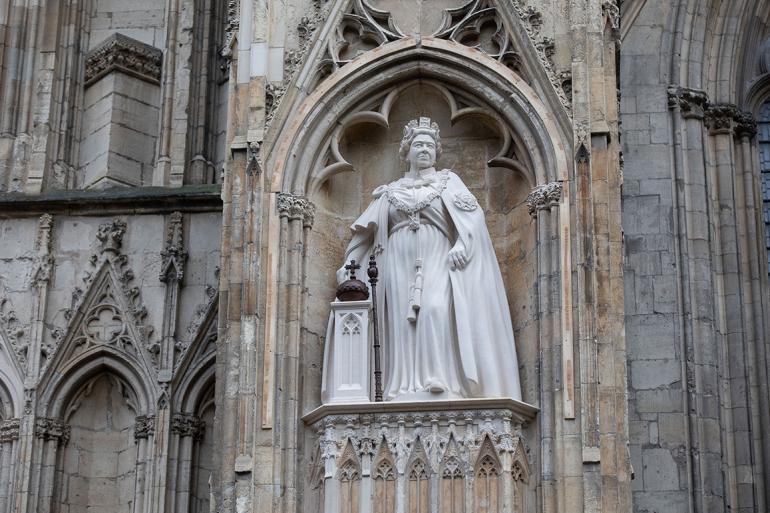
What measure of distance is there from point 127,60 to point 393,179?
4.05 metres

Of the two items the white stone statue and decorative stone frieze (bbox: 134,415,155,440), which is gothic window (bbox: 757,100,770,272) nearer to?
the white stone statue

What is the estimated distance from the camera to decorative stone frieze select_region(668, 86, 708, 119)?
1994cm

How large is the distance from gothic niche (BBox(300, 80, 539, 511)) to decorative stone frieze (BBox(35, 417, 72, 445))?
121 inches

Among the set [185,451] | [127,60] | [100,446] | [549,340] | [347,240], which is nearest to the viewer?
[549,340]

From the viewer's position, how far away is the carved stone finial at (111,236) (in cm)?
1939

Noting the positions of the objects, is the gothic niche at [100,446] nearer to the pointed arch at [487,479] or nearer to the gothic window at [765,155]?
the pointed arch at [487,479]

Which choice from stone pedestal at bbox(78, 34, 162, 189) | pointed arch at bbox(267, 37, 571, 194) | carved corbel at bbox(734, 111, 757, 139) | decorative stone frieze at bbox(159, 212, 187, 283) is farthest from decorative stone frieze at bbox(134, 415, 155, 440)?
carved corbel at bbox(734, 111, 757, 139)

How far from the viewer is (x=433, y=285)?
1666 cm

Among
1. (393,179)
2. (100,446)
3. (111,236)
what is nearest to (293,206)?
(393,179)

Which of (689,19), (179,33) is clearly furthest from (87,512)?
(689,19)

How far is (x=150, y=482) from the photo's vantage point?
18.5 metres

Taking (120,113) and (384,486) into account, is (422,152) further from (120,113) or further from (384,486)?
(120,113)

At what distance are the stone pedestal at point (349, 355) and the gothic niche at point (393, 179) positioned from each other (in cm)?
27

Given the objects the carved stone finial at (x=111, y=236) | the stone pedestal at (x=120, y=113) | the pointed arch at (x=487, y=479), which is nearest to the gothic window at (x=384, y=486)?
the pointed arch at (x=487, y=479)
